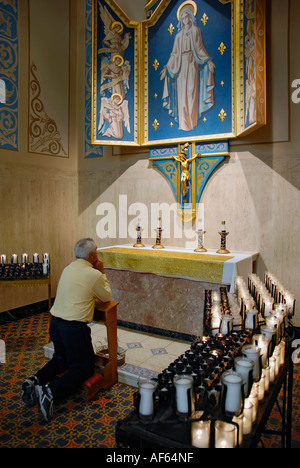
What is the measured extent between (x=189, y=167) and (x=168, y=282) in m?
2.10

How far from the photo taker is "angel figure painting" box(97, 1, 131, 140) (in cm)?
634

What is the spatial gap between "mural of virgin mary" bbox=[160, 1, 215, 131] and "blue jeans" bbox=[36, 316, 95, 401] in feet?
13.4

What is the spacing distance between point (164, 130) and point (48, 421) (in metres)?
4.89

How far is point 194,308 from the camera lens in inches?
199

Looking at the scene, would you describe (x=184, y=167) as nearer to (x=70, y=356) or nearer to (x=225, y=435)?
(x=70, y=356)

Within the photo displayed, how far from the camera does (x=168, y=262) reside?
507 centimetres

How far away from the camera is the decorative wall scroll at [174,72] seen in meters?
5.44

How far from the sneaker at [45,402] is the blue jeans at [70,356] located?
14 cm

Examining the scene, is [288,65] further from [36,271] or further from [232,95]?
[36,271]

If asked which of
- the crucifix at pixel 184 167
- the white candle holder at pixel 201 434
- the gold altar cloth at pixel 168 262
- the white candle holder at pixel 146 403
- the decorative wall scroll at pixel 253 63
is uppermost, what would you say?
the decorative wall scroll at pixel 253 63

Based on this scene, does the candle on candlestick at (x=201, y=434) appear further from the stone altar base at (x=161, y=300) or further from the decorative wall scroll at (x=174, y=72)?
the decorative wall scroll at (x=174, y=72)

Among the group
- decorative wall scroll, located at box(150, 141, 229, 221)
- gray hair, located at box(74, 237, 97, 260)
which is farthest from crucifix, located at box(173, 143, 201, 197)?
A: gray hair, located at box(74, 237, 97, 260)

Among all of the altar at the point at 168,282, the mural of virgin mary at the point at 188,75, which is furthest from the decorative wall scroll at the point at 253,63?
the altar at the point at 168,282

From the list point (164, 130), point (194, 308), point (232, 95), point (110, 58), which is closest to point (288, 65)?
point (232, 95)
